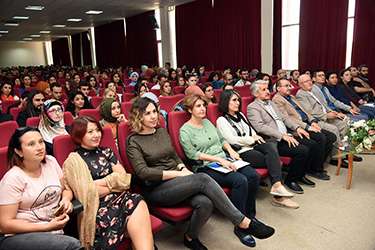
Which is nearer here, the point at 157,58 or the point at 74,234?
the point at 74,234

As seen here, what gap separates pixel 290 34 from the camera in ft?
26.8

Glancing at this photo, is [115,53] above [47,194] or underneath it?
above

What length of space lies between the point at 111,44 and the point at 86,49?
4040mm

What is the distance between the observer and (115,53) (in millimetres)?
16516

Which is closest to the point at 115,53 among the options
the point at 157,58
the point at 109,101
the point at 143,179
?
the point at 157,58

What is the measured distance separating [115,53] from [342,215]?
1528 centimetres

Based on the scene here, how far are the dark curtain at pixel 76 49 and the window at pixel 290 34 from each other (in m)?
15.8

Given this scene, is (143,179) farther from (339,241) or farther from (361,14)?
(361,14)

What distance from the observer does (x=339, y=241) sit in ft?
7.68

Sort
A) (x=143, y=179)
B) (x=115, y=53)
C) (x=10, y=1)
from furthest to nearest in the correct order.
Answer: (x=115, y=53), (x=10, y=1), (x=143, y=179)

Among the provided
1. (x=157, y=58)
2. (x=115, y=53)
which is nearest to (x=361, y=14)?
(x=157, y=58)

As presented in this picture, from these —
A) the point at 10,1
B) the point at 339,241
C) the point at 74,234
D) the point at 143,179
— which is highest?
the point at 10,1

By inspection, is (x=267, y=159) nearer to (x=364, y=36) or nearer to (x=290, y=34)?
(x=364, y=36)

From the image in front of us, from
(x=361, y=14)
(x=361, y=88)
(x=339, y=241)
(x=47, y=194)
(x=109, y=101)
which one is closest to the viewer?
(x=47, y=194)
